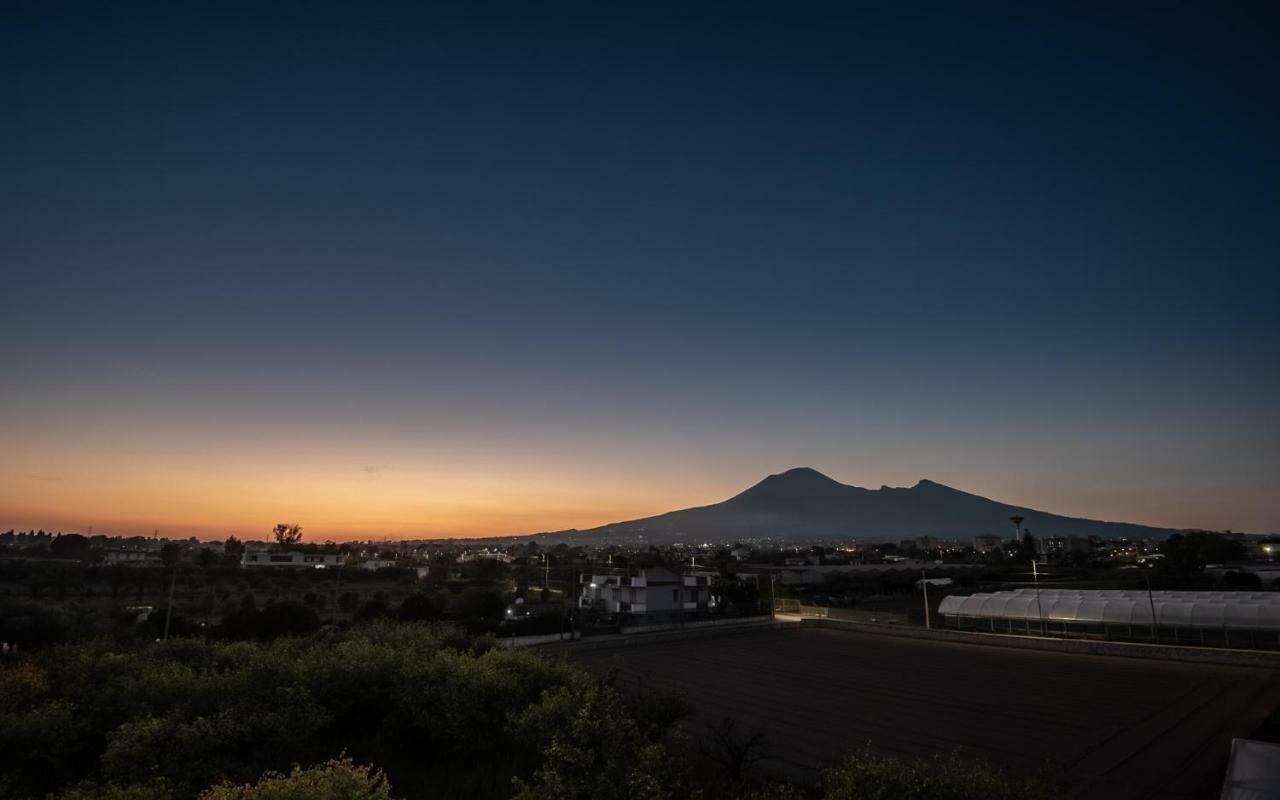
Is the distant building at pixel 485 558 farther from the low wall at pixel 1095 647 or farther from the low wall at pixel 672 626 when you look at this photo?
the low wall at pixel 1095 647

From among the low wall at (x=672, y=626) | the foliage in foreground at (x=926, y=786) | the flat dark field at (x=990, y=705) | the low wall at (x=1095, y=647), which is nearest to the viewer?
the foliage in foreground at (x=926, y=786)

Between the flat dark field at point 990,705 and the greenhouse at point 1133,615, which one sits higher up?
the greenhouse at point 1133,615

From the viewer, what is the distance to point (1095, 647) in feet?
84.3

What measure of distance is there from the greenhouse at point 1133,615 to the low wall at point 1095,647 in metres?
0.77

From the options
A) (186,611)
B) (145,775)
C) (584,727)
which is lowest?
(186,611)

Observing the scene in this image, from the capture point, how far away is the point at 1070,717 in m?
16.6

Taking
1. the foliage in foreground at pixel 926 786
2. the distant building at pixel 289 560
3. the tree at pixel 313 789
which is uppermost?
the foliage in foreground at pixel 926 786

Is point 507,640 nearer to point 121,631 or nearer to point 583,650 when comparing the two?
point 583,650

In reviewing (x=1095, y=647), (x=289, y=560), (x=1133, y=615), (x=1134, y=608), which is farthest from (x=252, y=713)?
(x=289, y=560)

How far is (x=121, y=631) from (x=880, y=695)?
1039 inches

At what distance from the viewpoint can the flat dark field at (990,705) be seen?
1323 centimetres

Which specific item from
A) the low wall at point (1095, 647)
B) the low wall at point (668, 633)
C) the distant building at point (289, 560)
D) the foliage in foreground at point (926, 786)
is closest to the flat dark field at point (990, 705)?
the low wall at point (1095, 647)

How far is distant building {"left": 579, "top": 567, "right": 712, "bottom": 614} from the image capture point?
4747cm

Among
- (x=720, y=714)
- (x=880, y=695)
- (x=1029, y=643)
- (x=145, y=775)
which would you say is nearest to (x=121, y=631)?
(x=145, y=775)
